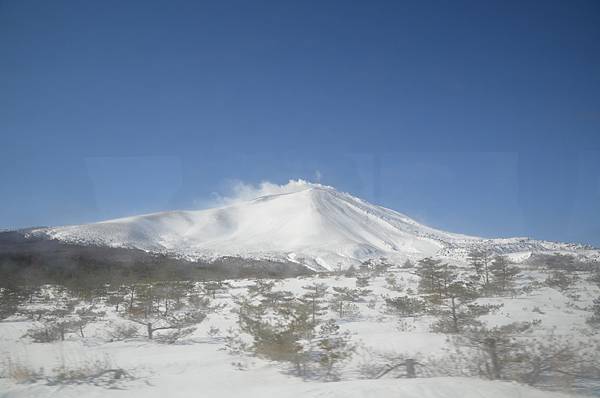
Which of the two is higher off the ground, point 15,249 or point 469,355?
point 15,249

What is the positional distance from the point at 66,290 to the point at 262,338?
16445 millimetres

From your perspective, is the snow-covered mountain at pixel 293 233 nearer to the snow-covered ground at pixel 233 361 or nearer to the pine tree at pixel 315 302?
the pine tree at pixel 315 302

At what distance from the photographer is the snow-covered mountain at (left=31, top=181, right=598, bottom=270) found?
294ft

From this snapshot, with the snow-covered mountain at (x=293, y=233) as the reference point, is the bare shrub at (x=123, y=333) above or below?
below

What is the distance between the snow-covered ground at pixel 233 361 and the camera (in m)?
4.95

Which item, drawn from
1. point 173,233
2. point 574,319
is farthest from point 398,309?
point 173,233

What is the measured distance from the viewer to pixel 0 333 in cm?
1086

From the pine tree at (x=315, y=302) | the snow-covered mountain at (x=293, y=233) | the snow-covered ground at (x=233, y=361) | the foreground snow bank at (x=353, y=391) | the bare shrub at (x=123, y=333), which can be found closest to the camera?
A: the foreground snow bank at (x=353, y=391)

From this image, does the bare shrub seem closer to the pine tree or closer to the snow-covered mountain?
the pine tree

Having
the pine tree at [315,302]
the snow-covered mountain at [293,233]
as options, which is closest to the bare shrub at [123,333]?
the pine tree at [315,302]

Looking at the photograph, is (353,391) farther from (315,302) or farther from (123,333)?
(315,302)

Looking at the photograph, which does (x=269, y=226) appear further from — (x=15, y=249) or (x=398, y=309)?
(x=398, y=309)

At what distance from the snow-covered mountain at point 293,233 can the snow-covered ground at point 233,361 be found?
65.1 meters

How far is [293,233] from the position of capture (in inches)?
4707
